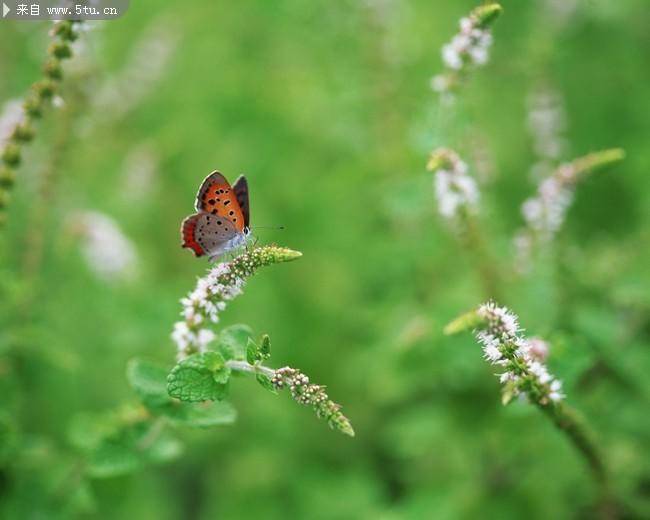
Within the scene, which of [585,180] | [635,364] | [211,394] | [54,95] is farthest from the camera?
[635,364]

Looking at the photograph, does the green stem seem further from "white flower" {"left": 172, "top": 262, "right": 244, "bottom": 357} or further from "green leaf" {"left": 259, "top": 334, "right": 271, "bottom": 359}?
"white flower" {"left": 172, "top": 262, "right": 244, "bottom": 357}

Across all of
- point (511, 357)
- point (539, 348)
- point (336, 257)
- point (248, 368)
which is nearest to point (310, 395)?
point (248, 368)

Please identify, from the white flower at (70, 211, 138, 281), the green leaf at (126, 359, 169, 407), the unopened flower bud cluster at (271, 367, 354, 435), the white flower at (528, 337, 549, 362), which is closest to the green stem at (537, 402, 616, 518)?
the white flower at (528, 337, 549, 362)

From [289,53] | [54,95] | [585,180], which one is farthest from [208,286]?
[289,53]

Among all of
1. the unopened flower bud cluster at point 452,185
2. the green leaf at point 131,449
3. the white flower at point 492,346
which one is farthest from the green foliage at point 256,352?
the unopened flower bud cluster at point 452,185

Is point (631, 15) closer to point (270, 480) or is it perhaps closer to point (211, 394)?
point (270, 480)

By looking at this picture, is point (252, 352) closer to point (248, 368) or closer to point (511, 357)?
point (248, 368)
